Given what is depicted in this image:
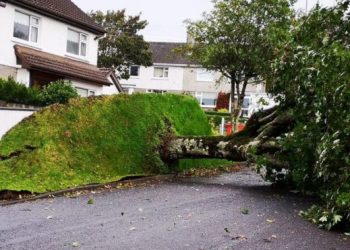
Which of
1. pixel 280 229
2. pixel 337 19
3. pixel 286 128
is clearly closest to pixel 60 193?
pixel 280 229

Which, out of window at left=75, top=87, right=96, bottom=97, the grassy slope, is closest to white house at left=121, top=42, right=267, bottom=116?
window at left=75, top=87, right=96, bottom=97

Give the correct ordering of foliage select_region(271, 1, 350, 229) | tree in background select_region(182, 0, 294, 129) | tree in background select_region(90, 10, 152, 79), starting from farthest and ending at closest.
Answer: tree in background select_region(90, 10, 152, 79)
tree in background select_region(182, 0, 294, 129)
foliage select_region(271, 1, 350, 229)

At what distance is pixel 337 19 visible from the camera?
9.64 m

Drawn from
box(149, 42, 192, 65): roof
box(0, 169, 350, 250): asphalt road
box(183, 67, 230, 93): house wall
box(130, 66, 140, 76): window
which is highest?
box(149, 42, 192, 65): roof

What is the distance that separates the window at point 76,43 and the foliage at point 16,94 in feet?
29.8

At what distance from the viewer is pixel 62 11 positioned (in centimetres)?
2569

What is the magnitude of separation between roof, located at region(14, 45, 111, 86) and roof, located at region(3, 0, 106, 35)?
180cm

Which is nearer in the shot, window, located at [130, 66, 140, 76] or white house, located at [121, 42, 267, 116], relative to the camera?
white house, located at [121, 42, 267, 116]

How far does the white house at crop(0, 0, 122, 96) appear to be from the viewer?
72.6 ft

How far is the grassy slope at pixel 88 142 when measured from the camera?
9.52m

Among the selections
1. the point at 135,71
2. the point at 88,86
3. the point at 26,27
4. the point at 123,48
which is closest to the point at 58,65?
the point at 26,27

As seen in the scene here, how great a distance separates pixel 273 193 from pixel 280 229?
3.32 metres

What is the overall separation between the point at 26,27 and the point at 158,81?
105ft

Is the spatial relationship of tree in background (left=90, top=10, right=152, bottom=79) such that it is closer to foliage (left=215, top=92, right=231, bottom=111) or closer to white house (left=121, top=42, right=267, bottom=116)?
white house (left=121, top=42, right=267, bottom=116)
